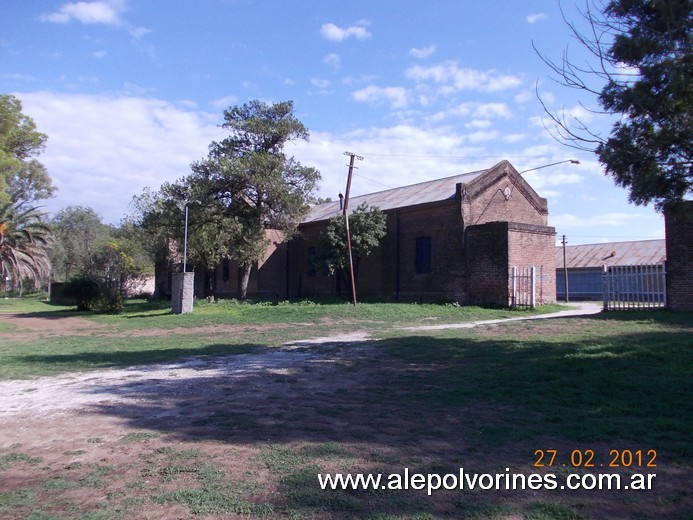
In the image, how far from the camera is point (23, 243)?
39.5 meters

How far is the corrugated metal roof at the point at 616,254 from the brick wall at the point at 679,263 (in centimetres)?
2286

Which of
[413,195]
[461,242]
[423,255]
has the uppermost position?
[413,195]

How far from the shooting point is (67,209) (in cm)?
7000

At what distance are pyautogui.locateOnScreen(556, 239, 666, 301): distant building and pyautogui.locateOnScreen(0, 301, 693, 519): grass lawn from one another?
3032 cm

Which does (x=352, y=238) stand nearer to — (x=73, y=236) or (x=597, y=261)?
(x=597, y=261)

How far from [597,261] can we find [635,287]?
971 inches

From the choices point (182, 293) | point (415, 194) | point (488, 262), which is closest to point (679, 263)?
point (488, 262)

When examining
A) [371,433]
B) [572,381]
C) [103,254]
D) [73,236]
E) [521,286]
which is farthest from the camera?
[73,236]

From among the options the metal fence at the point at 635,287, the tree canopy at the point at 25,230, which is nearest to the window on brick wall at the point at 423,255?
the metal fence at the point at 635,287

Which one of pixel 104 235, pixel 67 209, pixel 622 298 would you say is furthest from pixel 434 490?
pixel 67 209

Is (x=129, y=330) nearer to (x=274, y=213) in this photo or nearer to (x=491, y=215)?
(x=274, y=213)

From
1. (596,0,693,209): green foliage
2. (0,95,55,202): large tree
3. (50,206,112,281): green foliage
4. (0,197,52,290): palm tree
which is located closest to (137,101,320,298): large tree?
(0,95,55,202): large tree

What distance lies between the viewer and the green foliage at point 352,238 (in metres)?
27.6

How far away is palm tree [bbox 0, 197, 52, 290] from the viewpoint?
37.5m
